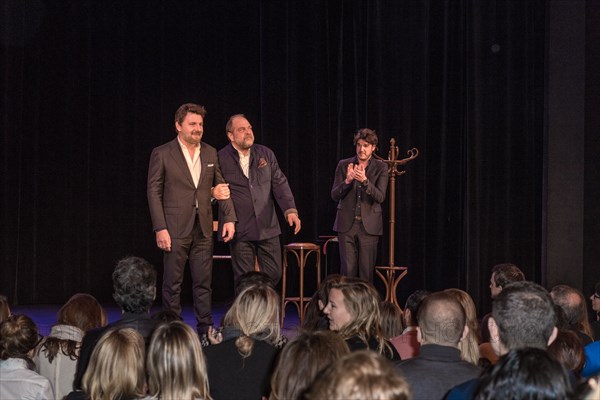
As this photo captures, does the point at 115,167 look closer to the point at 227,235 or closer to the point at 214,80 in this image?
the point at 214,80

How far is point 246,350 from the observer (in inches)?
129

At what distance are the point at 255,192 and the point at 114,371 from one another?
3828 millimetres

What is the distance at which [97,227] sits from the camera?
890cm

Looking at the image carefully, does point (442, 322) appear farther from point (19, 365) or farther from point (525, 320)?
point (19, 365)

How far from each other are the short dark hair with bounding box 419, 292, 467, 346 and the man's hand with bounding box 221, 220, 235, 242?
10.9ft

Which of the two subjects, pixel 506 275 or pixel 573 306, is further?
pixel 506 275

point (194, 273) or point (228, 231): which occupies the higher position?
point (228, 231)

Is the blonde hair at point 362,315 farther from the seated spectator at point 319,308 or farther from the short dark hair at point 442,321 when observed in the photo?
the short dark hair at point 442,321

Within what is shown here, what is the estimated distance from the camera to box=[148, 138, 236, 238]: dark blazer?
240 inches

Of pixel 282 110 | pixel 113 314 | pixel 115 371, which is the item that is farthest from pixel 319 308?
pixel 282 110

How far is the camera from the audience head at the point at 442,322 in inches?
116

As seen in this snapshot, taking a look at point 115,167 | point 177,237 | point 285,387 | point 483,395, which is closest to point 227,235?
point 177,237

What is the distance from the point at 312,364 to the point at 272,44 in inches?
276

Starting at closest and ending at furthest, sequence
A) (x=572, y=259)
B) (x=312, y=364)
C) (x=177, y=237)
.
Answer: (x=312, y=364) → (x=177, y=237) → (x=572, y=259)
